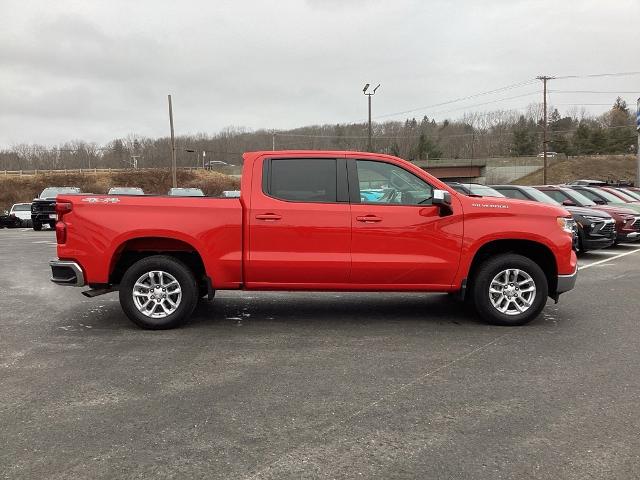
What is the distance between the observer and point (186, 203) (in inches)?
234

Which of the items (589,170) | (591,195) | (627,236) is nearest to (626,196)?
(591,195)

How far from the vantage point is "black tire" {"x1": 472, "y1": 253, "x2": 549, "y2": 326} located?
6.15 m

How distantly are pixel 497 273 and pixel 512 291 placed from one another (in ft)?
→ 0.92

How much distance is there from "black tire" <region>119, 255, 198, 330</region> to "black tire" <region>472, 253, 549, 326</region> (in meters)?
3.22

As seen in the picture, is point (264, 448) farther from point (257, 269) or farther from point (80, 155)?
point (80, 155)

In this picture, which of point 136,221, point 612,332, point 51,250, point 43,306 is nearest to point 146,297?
point 136,221

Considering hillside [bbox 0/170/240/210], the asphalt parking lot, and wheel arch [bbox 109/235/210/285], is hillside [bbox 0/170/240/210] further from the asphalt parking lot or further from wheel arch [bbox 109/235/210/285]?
the asphalt parking lot

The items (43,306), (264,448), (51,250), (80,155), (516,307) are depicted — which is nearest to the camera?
(264,448)

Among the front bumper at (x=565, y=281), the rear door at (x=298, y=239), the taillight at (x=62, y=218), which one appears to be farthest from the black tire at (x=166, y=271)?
the front bumper at (x=565, y=281)

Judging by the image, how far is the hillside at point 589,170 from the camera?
83.0 m

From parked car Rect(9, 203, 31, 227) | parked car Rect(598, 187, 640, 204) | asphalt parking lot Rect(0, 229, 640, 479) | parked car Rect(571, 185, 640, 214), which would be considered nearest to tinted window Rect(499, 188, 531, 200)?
parked car Rect(571, 185, 640, 214)

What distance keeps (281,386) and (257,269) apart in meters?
1.90

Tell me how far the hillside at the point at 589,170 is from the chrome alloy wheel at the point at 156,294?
83.2 m

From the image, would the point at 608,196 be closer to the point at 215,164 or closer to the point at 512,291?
the point at 512,291
